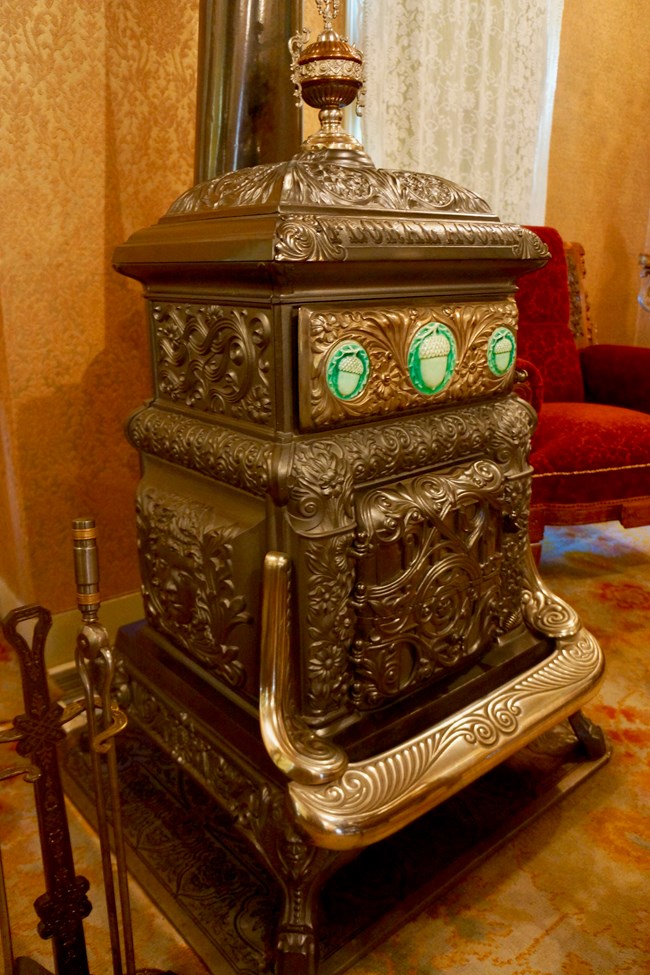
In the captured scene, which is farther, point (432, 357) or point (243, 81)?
point (243, 81)

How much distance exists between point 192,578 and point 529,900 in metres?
0.74

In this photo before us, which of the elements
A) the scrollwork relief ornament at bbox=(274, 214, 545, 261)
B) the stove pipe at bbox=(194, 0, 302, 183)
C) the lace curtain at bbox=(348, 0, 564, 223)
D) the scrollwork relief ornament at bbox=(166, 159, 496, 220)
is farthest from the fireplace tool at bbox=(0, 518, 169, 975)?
the lace curtain at bbox=(348, 0, 564, 223)

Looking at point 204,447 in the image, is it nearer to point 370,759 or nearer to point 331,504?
point 331,504

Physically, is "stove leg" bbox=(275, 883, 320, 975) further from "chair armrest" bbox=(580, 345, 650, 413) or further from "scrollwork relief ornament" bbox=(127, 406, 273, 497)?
"chair armrest" bbox=(580, 345, 650, 413)

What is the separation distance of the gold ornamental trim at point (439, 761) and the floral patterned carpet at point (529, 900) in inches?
9.3

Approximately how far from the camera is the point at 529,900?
1147 mm

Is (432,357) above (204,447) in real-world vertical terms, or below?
above

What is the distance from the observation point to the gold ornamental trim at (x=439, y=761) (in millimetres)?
938

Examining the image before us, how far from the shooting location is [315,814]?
93 cm

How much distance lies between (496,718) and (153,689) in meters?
0.60

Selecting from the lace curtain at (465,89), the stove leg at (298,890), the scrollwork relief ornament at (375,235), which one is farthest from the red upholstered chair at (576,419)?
the stove leg at (298,890)

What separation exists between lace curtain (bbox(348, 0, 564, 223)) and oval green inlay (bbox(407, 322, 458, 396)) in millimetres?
1247

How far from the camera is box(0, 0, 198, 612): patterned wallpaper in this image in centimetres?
145

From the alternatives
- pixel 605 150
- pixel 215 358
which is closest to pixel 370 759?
pixel 215 358
